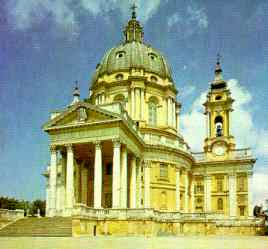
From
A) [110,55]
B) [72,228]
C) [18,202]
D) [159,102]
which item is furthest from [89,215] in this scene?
[18,202]

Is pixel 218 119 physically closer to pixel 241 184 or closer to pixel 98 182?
pixel 241 184

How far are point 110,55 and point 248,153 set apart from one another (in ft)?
78.8

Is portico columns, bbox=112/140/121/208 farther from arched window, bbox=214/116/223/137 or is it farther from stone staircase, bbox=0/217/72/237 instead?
arched window, bbox=214/116/223/137

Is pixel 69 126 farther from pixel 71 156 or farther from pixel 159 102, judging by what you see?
pixel 159 102

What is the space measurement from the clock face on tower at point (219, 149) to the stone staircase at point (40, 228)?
104 feet

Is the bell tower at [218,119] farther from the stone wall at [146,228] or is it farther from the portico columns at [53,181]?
the portico columns at [53,181]

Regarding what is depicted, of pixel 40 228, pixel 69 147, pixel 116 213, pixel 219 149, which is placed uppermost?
pixel 219 149

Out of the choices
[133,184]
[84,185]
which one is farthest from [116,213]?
[84,185]

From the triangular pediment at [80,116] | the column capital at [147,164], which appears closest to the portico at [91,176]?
the column capital at [147,164]

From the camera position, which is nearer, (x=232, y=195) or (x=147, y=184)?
(x=147, y=184)

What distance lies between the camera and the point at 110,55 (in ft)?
204

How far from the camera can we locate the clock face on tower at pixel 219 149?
6183 centimetres

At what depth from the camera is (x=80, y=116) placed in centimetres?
4284

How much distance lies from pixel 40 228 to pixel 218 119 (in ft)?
121
